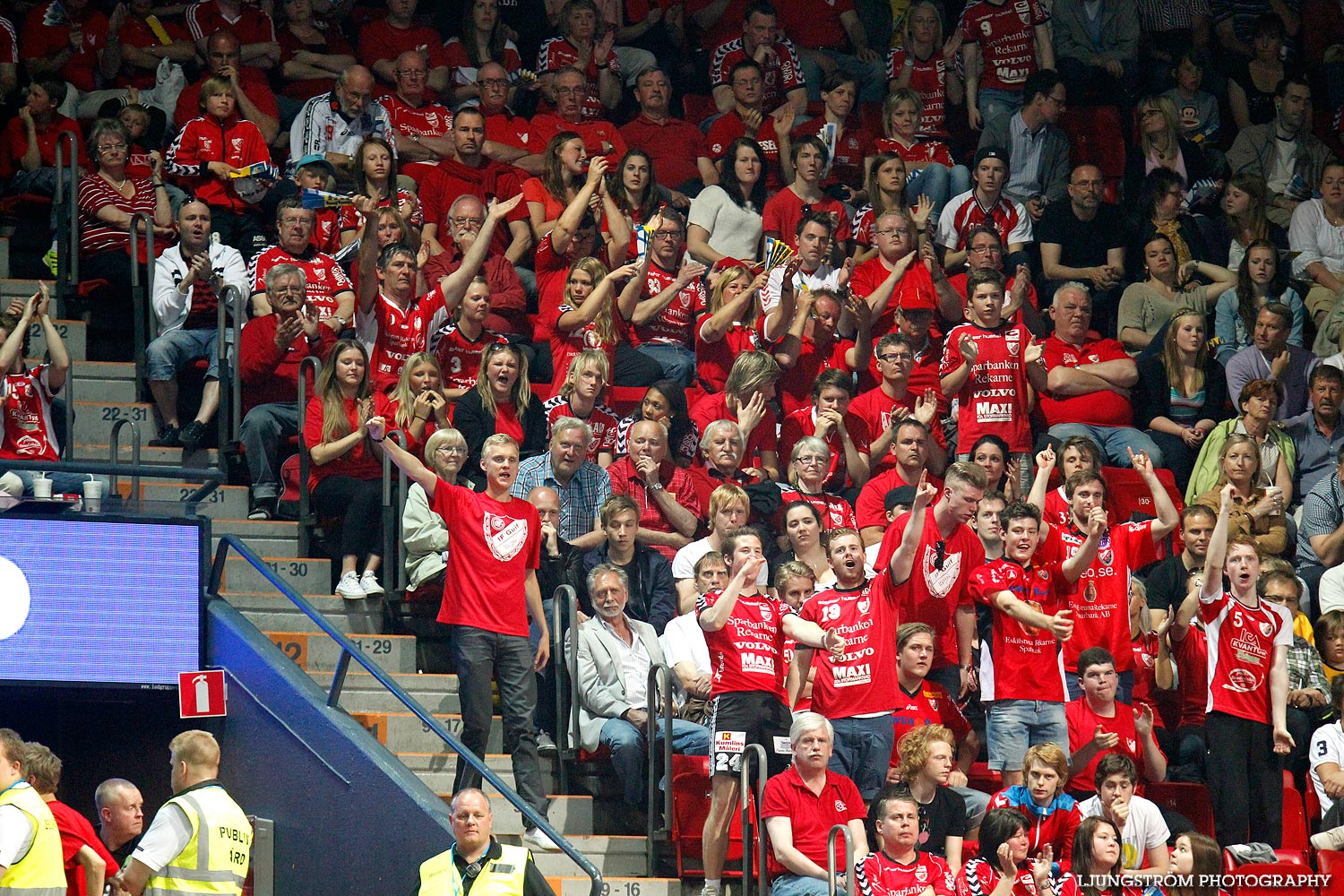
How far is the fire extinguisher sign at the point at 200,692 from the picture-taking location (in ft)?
31.5

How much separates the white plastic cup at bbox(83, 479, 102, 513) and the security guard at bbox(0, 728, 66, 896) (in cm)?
181

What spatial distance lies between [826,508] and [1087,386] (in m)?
2.44

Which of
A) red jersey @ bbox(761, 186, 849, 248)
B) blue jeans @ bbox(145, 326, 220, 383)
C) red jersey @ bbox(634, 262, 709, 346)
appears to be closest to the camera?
blue jeans @ bbox(145, 326, 220, 383)

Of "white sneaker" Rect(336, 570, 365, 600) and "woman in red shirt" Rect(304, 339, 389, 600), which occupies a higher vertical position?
"woman in red shirt" Rect(304, 339, 389, 600)

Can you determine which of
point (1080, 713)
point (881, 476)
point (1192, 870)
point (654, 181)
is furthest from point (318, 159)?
point (1192, 870)

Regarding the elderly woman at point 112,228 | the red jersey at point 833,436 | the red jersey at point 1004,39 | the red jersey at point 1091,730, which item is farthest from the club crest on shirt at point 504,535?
the red jersey at point 1004,39

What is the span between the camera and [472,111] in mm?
13664

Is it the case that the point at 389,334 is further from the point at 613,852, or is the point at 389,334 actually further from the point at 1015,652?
the point at 1015,652

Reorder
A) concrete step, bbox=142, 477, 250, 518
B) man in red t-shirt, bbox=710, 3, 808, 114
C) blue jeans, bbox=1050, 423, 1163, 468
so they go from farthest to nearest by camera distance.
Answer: man in red t-shirt, bbox=710, 3, 808, 114 < blue jeans, bbox=1050, 423, 1163, 468 < concrete step, bbox=142, 477, 250, 518

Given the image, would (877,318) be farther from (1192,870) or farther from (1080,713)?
(1192,870)

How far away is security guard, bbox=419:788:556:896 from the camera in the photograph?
8289 millimetres

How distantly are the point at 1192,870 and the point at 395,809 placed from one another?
3904mm

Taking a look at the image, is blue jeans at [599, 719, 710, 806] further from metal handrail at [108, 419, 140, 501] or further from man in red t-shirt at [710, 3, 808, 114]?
man in red t-shirt at [710, 3, 808, 114]

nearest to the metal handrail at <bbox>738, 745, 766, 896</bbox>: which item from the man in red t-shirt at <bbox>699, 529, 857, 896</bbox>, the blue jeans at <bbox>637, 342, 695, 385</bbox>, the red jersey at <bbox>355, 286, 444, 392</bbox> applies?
the man in red t-shirt at <bbox>699, 529, 857, 896</bbox>
